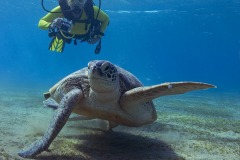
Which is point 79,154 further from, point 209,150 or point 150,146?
point 209,150

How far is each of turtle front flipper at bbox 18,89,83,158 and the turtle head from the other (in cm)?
36

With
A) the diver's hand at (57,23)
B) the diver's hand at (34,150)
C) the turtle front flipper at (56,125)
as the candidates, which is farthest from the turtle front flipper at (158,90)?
the diver's hand at (57,23)

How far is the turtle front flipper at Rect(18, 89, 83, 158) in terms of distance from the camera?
11.5ft

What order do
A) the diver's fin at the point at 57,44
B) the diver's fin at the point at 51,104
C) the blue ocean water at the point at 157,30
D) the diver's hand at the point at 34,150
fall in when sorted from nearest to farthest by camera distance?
the diver's hand at the point at 34,150, the diver's fin at the point at 51,104, the diver's fin at the point at 57,44, the blue ocean water at the point at 157,30

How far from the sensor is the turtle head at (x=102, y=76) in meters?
4.01

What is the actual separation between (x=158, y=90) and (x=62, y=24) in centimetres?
527

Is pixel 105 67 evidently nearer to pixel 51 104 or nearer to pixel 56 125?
pixel 56 125

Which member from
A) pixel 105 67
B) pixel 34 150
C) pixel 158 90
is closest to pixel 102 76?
pixel 105 67

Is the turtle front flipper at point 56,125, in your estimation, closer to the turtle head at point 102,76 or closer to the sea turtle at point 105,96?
the sea turtle at point 105,96

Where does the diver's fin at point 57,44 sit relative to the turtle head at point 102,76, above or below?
above

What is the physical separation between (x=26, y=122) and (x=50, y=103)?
817mm

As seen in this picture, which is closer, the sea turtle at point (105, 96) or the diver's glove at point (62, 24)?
the sea turtle at point (105, 96)

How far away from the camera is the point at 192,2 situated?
1297 inches

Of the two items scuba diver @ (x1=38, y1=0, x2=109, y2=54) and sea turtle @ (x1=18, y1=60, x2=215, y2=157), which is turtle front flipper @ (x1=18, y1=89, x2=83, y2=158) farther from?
scuba diver @ (x1=38, y1=0, x2=109, y2=54)
